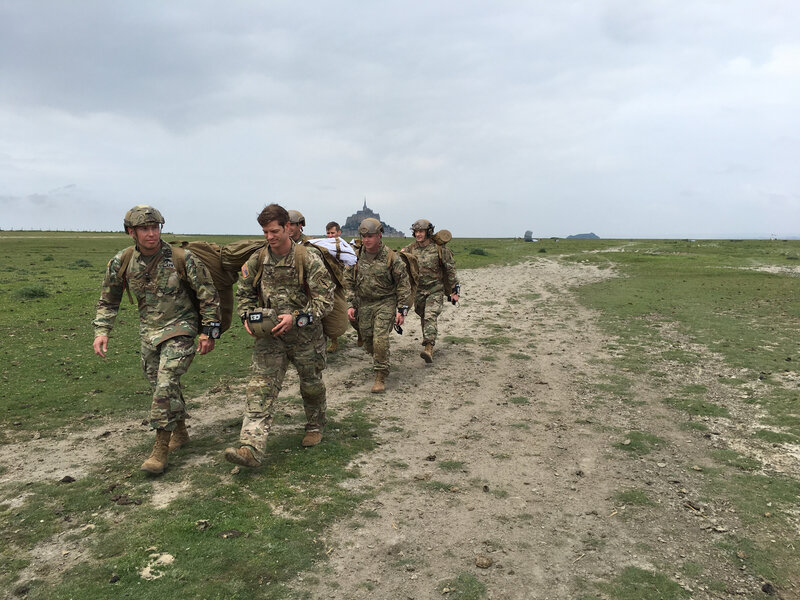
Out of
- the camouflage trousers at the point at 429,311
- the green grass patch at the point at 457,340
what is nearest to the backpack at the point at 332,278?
the camouflage trousers at the point at 429,311

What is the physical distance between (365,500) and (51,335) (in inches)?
415

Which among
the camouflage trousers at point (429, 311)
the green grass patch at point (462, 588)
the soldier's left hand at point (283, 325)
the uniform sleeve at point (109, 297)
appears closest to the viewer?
the green grass patch at point (462, 588)

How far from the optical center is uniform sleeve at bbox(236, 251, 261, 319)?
6.32 metres

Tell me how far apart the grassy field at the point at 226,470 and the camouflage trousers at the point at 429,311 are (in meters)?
3.70

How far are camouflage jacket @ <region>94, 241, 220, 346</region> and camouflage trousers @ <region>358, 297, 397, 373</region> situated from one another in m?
3.88

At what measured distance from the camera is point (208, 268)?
21.5 feet

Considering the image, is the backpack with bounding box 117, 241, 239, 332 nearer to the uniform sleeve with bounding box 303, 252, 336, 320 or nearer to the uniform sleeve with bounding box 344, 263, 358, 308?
the uniform sleeve with bounding box 303, 252, 336, 320

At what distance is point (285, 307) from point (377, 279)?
3552 mm

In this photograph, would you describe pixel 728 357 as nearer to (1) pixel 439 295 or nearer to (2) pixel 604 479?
(1) pixel 439 295

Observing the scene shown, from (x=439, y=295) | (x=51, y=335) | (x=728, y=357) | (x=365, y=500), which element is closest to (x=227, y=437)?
(x=365, y=500)

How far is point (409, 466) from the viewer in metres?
6.26

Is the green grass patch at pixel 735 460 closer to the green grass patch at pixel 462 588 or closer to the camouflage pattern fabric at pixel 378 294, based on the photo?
the green grass patch at pixel 462 588

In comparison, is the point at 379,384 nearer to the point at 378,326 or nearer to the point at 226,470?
the point at 378,326

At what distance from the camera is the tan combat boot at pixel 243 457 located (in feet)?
17.9
